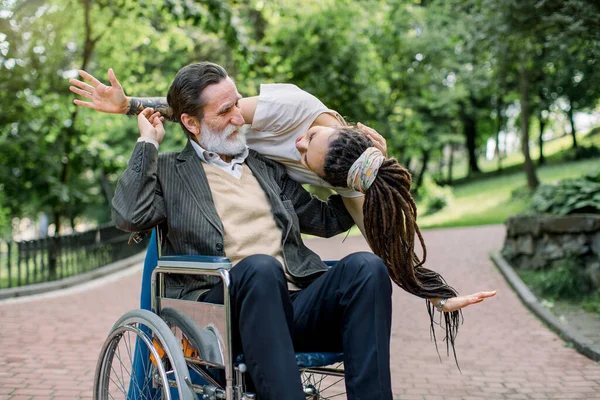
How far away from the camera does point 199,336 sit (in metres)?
2.53

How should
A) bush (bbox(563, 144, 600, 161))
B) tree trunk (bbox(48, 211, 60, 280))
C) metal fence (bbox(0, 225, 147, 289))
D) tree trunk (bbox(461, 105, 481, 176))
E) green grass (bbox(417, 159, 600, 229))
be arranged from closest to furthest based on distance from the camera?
metal fence (bbox(0, 225, 147, 289))
tree trunk (bbox(48, 211, 60, 280))
green grass (bbox(417, 159, 600, 229))
bush (bbox(563, 144, 600, 161))
tree trunk (bbox(461, 105, 481, 176))

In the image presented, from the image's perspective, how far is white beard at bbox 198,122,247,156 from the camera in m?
2.91

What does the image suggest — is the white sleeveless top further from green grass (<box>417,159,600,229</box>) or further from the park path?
green grass (<box>417,159,600,229</box>)

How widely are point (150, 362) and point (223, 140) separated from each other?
89 cm

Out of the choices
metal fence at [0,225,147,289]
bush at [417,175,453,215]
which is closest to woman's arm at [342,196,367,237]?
metal fence at [0,225,147,289]

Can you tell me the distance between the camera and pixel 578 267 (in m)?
7.68

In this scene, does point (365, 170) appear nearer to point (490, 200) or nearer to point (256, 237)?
point (256, 237)

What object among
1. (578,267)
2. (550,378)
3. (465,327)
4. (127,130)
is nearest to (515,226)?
(578,267)

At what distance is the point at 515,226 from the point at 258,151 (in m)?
6.97

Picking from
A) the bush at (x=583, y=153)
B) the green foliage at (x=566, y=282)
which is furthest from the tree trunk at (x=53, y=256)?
the bush at (x=583, y=153)

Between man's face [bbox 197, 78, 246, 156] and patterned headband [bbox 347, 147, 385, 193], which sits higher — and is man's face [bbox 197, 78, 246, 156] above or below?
above

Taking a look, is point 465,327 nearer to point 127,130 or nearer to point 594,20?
point 594,20

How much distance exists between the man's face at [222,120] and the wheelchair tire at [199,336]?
0.67 metres

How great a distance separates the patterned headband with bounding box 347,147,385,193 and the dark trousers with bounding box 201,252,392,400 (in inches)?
11.0
